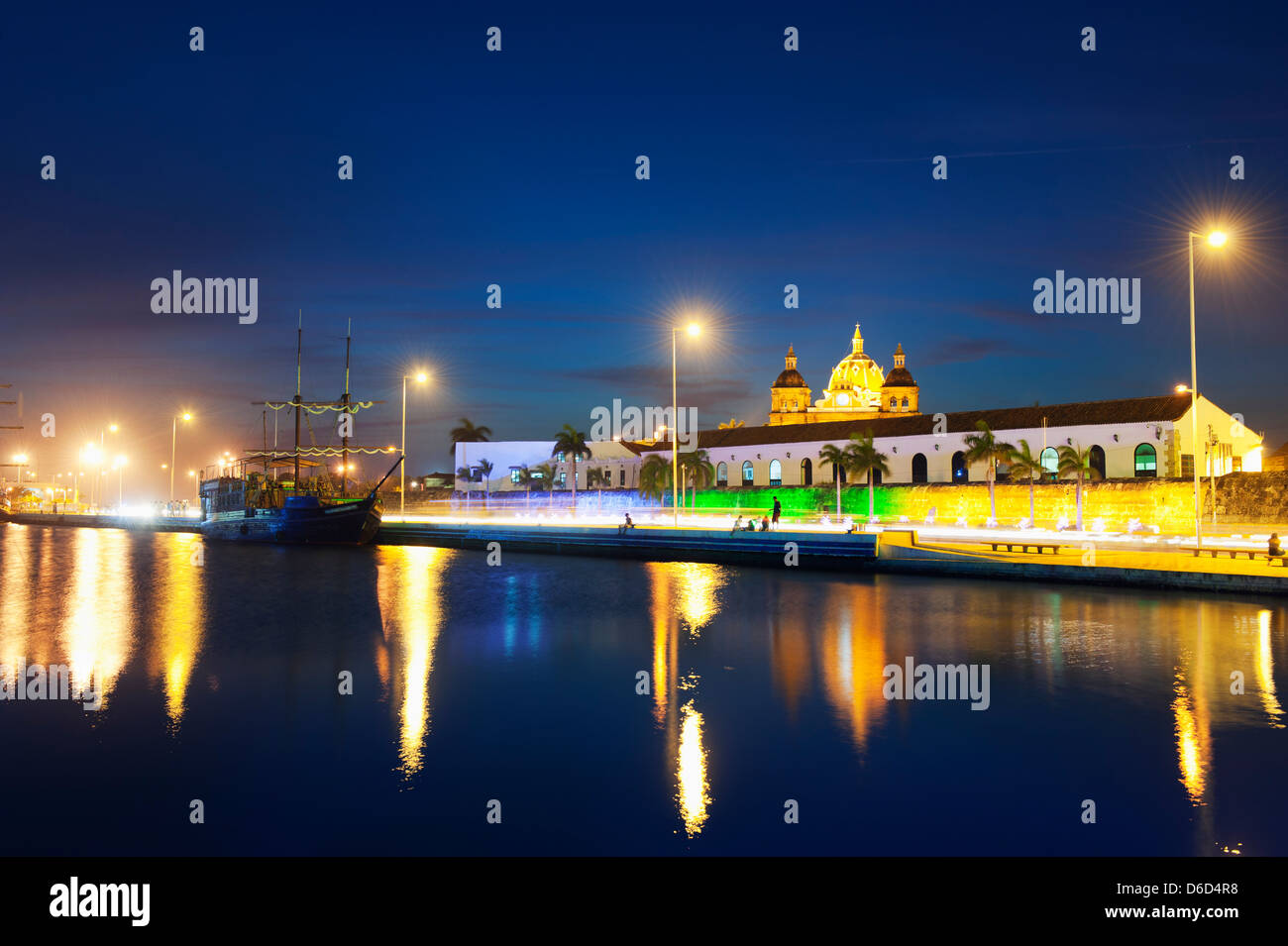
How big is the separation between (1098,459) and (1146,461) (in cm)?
270

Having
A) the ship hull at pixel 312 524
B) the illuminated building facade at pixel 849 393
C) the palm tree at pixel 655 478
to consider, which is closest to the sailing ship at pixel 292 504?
the ship hull at pixel 312 524

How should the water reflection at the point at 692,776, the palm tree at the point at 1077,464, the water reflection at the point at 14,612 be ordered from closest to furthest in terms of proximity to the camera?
1. the water reflection at the point at 692,776
2. the water reflection at the point at 14,612
3. the palm tree at the point at 1077,464

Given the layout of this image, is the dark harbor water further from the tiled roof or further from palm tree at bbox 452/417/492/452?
palm tree at bbox 452/417/492/452

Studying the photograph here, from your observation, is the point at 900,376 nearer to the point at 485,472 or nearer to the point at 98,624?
the point at 485,472

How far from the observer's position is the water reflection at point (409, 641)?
10453 millimetres

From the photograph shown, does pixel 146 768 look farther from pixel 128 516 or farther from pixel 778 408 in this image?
pixel 778 408

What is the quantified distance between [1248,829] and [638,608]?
54.7 ft

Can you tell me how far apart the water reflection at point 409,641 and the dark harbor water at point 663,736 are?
114mm

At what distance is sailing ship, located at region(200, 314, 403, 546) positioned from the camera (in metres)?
54.4

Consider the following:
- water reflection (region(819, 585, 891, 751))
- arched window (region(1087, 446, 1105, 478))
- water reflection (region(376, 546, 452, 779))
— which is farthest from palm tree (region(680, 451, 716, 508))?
water reflection (region(819, 585, 891, 751))

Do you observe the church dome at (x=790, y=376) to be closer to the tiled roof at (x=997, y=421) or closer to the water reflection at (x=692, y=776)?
the tiled roof at (x=997, y=421)

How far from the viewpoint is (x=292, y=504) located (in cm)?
5722

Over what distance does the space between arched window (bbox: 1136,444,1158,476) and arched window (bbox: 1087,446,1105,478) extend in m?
1.97
